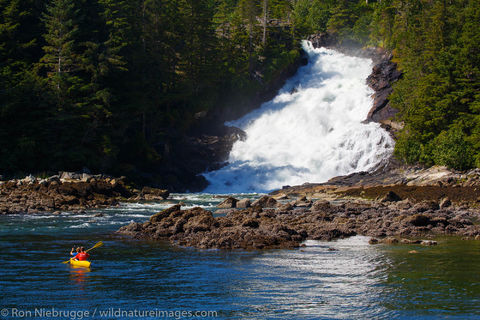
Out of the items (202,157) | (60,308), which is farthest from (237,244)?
(202,157)

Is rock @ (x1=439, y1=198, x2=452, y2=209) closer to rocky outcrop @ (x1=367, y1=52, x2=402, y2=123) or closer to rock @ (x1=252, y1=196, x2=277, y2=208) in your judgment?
rock @ (x1=252, y1=196, x2=277, y2=208)

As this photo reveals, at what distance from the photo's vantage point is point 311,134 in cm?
6662

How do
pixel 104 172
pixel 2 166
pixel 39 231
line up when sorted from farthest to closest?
pixel 104 172 → pixel 2 166 → pixel 39 231

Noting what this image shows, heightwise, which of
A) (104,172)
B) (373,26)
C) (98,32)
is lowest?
(104,172)

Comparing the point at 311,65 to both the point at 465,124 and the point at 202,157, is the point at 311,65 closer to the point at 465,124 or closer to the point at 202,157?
the point at 202,157

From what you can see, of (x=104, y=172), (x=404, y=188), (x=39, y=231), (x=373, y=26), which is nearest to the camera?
(x=39, y=231)

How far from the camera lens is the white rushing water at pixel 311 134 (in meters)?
58.2

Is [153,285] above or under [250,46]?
under

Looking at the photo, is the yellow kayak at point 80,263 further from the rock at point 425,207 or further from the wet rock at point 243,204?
the rock at point 425,207

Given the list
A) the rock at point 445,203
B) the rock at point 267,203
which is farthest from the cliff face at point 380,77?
the rock at point 445,203

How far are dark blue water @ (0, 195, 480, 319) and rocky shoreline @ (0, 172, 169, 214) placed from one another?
1281 centimetres

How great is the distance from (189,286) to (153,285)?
113 centimetres

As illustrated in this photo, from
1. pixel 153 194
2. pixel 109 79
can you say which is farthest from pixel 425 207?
pixel 109 79

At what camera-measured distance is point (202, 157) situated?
65062mm
